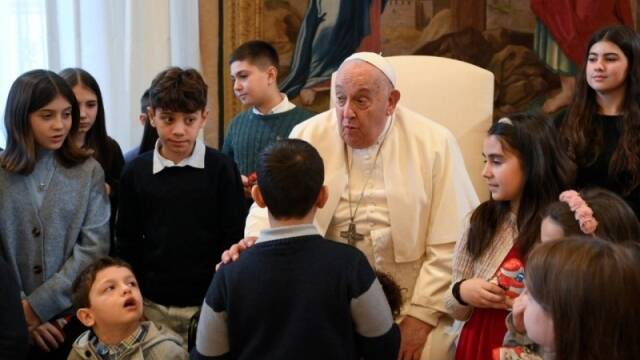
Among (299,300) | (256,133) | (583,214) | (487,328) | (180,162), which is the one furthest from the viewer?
(256,133)

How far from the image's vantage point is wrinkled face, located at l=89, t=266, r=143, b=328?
316cm

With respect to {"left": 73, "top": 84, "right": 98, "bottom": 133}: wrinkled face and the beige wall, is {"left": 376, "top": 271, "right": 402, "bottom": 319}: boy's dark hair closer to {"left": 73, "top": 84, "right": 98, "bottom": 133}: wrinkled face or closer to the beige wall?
{"left": 73, "top": 84, "right": 98, "bottom": 133}: wrinkled face

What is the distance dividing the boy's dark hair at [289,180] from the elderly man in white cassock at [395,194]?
94cm

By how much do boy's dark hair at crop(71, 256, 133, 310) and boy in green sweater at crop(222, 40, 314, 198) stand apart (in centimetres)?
143

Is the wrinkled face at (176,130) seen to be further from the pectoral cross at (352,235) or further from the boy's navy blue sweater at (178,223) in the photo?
the pectoral cross at (352,235)

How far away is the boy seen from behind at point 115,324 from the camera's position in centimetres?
315

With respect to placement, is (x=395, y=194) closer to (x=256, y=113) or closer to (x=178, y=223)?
(x=178, y=223)

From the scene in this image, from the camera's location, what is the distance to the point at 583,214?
8.86ft

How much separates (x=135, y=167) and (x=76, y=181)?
0.83 ft

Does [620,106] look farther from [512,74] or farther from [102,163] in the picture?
[102,163]

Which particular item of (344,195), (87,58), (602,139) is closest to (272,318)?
(344,195)

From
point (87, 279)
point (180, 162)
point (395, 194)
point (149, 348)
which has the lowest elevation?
point (149, 348)

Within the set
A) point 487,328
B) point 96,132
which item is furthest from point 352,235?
point 96,132

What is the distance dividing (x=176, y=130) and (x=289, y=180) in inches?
43.5
